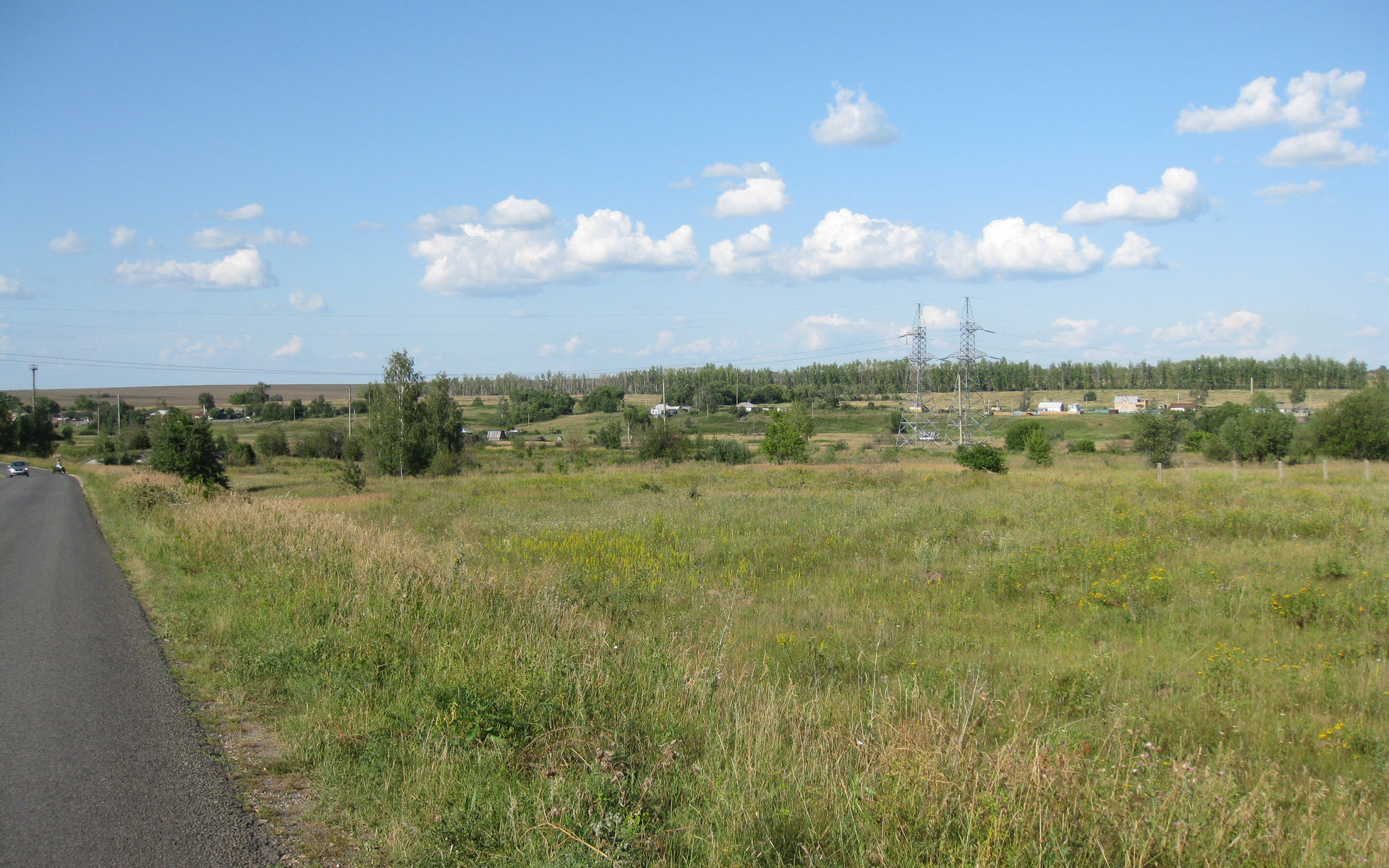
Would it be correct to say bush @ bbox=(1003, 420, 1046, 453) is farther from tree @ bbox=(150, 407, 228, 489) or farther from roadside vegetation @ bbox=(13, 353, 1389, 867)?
tree @ bbox=(150, 407, 228, 489)

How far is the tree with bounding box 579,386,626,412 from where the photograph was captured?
144625 millimetres

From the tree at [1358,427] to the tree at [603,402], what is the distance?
102245 mm

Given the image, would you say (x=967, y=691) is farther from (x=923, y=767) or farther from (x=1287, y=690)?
(x=923, y=767)

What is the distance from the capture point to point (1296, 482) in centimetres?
3186

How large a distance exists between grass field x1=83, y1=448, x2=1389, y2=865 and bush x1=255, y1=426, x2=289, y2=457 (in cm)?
7393

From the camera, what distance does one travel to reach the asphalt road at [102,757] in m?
4.38

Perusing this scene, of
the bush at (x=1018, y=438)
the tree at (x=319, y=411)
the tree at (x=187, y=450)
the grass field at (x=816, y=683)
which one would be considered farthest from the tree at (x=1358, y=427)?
the tree at (x=319, y=411)

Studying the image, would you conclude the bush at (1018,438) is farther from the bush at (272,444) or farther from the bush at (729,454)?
the bush at (272,444)

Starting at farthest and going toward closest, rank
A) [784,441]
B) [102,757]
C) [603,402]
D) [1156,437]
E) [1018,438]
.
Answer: [603,402]
[1018,438]
[784,441]
[1156,437]
[102,757]

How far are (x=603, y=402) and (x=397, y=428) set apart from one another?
9072 centimetres

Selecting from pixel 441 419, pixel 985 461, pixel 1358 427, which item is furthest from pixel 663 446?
pixel 1358 427

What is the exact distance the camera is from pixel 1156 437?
5650 centimetres

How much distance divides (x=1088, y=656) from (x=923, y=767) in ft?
20.6

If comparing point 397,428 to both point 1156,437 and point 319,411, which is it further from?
point 319,411
